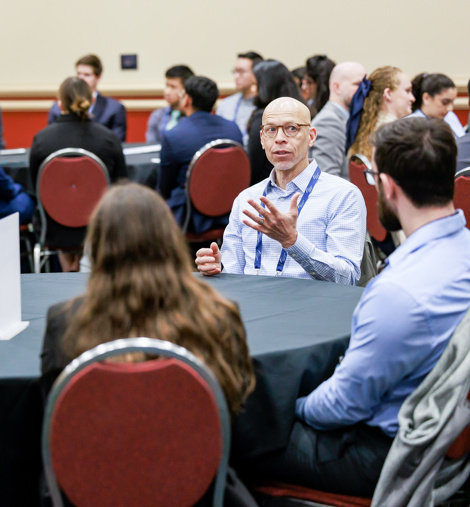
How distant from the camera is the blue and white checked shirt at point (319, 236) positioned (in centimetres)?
246

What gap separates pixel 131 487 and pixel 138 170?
12.7 feet

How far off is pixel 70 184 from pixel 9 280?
2.34 meters

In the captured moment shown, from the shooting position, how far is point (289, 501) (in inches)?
67.0

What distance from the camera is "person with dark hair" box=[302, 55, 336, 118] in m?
5.70

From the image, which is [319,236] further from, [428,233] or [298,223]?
[428,233]

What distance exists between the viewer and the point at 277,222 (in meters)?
Answer: 2.25

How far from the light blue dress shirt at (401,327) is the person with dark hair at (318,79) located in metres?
3.88

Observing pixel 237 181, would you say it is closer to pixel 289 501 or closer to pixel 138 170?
pixel 138 170

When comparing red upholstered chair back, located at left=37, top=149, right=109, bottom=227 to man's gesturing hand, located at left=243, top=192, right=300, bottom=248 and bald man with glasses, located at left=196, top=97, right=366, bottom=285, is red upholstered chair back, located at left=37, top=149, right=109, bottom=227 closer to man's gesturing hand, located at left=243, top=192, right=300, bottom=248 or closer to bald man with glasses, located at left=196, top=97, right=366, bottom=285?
bald man with glasses, located at left=196, top=97, right=366, bottom=285

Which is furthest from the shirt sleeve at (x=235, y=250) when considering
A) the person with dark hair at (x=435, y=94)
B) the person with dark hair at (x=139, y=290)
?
the person with dark hair at (x=435, y=94)

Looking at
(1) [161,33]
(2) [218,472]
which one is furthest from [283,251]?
(1) [161,33]

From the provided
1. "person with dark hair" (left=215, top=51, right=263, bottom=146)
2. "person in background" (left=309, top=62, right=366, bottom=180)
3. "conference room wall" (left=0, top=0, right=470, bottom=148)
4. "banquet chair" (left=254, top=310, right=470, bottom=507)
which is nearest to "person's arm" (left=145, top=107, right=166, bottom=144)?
"person with dark hair" (left=215, top=51, right=263, bottom=146)

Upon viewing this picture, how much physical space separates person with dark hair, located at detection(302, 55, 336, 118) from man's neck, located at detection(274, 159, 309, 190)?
9.34ft

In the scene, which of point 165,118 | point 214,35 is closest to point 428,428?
point 165,118
